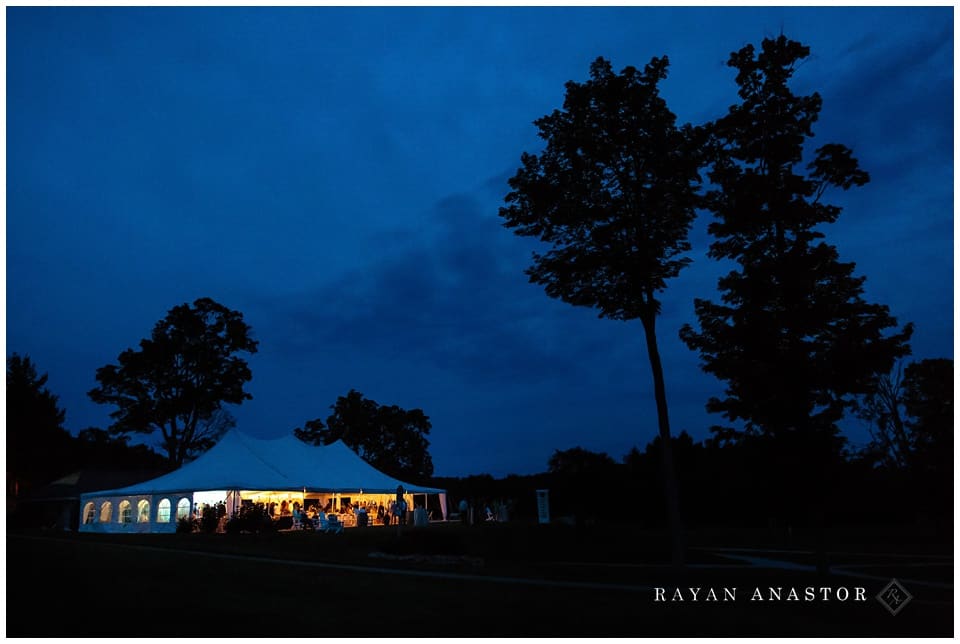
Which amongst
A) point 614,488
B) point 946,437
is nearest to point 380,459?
point 614,488

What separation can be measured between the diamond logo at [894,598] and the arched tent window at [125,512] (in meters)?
28.8

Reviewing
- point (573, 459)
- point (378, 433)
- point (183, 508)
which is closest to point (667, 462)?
point (183, 508)

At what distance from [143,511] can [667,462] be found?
2355 cm

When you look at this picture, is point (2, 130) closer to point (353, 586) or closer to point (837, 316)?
point (353, 586)

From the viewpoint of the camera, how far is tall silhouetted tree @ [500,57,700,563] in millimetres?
15805

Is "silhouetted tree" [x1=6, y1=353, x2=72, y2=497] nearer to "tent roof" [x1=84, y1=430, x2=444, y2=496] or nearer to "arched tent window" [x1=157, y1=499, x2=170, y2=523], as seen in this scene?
"tent roof" [x1=84, y1=430, x2=444, y2=496]

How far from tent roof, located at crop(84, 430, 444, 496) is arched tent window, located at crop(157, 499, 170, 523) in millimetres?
981

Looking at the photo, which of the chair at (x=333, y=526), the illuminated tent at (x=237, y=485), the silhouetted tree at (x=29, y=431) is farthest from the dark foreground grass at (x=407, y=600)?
the silhouetted tree at (x=29, y=431)

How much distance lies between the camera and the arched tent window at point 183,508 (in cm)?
2742

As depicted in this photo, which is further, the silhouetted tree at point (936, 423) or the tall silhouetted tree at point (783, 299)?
the silhouetted tree at point (936, 423)

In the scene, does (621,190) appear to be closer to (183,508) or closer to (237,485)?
(237,485)

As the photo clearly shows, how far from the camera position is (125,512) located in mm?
29688

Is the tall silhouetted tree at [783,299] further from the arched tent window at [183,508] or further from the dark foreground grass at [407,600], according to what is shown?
the arched tent window at [183,508]

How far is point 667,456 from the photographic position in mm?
15094
